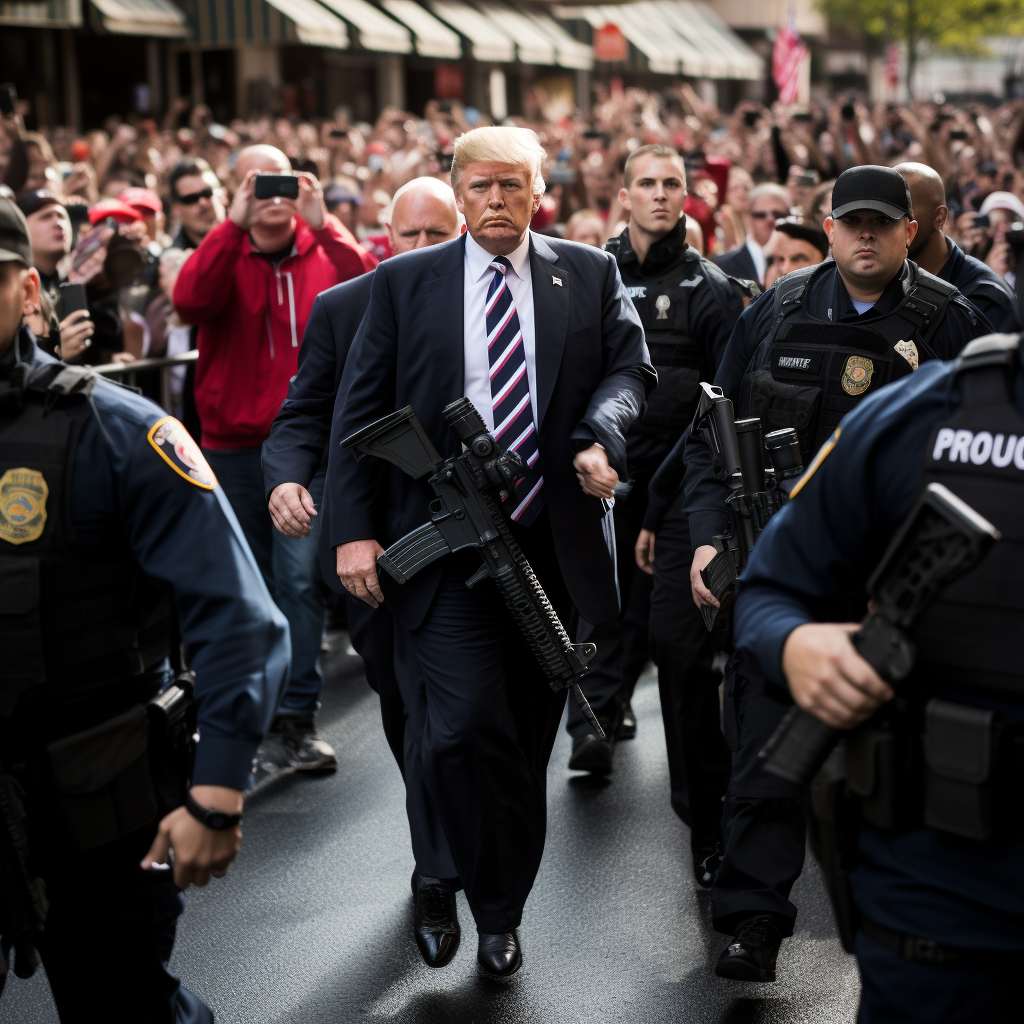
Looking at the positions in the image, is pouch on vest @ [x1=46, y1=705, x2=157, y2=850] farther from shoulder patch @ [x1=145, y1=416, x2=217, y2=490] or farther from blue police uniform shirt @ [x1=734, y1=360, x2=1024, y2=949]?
blue police uniform shirt @ [x1=734, y1=360, x2=1024, y2=949]

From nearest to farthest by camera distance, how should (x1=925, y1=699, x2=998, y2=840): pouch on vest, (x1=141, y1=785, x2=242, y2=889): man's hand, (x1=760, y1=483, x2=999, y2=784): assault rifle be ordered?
1. (x1=760, y1=483, x2=999, y2=784): assault rifle
2. (x1=925, y1=699, x2=998, y2=840): pouch on vest
3. (x1=141, y1=785, x2=242, y2=889): man's hand

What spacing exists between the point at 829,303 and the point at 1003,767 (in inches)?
82.4

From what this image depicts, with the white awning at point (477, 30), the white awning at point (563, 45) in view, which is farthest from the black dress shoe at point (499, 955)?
the white awning at point (563, 45)

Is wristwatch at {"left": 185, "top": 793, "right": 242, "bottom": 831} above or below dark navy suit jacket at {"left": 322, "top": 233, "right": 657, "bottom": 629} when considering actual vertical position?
below

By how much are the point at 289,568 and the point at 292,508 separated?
1546 mm

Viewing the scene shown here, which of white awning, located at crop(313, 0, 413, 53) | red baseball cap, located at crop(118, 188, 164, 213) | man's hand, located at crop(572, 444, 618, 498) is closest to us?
man's hand, located at crop(572, 444, 618, 498)

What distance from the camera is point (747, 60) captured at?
1927 inches

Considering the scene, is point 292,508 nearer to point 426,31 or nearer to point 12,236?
point 12,236

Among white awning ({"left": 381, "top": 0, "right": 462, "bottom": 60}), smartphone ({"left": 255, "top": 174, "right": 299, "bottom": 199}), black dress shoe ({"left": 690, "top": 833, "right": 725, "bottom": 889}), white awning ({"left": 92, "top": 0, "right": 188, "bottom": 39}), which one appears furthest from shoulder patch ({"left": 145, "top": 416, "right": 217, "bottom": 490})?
white awning ({"left": 381, "top": 0, "right": 462, "bottom": 60})

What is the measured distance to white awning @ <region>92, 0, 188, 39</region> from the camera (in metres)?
23.0

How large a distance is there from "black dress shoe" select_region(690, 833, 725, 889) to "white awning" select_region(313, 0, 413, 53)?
2617cm

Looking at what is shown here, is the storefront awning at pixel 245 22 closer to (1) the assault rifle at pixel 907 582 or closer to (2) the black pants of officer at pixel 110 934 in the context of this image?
(2) the black pants of officer at pixel 110 934

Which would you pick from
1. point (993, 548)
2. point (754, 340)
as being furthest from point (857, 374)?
point (993, 548)

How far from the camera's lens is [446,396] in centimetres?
364
